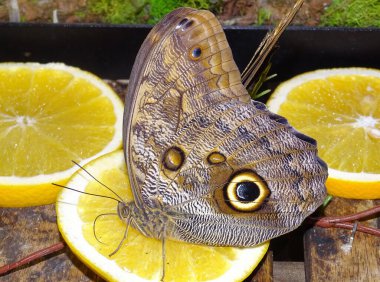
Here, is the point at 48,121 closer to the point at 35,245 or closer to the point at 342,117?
the point at 35,245

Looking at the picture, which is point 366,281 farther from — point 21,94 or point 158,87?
point 21,94

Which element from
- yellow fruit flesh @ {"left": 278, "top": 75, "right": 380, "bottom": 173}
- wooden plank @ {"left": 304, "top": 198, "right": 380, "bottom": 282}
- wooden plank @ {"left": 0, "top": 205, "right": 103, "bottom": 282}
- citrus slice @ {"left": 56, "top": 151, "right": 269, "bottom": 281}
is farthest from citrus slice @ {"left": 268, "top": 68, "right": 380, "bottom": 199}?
wooden plank @ {"left": 0, "top": 205, "right": 103, "bottom": 282}

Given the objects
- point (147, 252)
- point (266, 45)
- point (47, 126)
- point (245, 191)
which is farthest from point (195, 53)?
point (47, 126)

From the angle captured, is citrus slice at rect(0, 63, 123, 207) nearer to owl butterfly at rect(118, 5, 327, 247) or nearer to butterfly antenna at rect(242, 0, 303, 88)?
owl butterfly at rect(118, 5, 327, 247)

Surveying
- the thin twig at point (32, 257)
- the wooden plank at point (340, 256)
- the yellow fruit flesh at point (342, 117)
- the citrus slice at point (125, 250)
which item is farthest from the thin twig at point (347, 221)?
the thin twig at point (32, 257)

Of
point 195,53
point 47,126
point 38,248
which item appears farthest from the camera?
point 47,126
